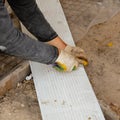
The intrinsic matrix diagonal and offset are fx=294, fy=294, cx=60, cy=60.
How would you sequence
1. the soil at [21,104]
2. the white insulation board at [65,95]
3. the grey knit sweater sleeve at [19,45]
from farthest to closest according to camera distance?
the soil at [21,104] → the white insulation board at [65,95] → the grey knit sweater sleeve at [19,45]

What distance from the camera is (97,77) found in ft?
7.97

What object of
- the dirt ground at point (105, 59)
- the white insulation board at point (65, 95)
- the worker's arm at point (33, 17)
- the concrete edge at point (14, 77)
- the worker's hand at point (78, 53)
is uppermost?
the worker's arm at point (33, 17)

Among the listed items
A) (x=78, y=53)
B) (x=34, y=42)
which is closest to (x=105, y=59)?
(x=78, y=53)

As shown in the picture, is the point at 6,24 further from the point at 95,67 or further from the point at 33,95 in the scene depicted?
the point at 95,67

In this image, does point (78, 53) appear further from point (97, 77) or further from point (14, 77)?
point (14, 77)

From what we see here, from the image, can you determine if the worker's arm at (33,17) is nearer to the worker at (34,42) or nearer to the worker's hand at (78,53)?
the worker at (34,42)

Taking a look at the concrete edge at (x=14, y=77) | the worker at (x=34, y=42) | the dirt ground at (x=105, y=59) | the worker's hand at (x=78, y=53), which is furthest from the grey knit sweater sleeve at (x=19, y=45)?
the dirt ground at (x=105, y=59)

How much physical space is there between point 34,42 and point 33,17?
37cm

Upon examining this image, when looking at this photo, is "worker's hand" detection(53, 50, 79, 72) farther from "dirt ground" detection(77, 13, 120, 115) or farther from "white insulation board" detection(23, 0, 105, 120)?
"dirt ground" detection(77, 13, 120, 115)

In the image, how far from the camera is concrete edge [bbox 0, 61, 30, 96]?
2.29m

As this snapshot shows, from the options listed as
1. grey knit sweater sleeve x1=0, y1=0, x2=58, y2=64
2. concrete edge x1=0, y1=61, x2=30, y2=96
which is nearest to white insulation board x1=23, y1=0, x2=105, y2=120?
concrete edge x1=0, y1=61, x2=30, y2=96

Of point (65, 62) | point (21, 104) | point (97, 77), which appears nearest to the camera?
point (65, 62)

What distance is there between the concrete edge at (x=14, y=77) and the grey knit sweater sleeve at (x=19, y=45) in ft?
1.24

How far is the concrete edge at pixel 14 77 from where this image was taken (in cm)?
Result: 229
